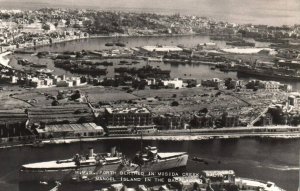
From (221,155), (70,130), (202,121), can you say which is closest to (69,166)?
(70,130)

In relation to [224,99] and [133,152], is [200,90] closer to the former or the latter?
[224,99]

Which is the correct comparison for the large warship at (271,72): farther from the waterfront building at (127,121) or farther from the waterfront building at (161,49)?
the waterfront building at (127,121)

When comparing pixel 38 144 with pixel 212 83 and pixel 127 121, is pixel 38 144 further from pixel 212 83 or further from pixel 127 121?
pixel 212 83

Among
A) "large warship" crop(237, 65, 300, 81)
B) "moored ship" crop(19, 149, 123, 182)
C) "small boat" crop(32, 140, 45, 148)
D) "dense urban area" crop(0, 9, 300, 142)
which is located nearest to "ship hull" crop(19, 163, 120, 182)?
"moored ship" crop(19, 149, 123, 182)

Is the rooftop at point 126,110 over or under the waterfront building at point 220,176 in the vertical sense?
over

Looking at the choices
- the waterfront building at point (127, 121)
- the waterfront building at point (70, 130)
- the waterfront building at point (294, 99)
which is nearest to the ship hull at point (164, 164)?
the waterfront building at point (127, 121)

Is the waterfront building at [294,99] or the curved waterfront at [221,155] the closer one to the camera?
the curved waterfront at [221,155]

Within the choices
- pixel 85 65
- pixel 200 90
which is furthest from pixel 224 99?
pixel 85 65
